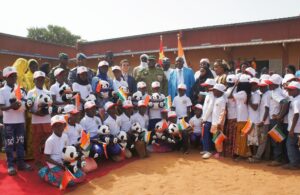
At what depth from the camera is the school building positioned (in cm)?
1570

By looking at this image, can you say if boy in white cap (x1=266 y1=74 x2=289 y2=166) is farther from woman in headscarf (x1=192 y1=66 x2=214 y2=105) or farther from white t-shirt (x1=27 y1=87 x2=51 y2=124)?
white t-shirt (x1=27 y1=87 x2=51 y2=124)

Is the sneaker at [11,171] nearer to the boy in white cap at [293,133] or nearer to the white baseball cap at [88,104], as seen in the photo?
the white baseball cap at [88,104]

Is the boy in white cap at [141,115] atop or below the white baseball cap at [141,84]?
below

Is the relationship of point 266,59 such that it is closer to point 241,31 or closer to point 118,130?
point 241,31

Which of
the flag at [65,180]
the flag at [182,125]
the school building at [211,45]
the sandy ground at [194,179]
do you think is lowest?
the sandy ground at [194,179]

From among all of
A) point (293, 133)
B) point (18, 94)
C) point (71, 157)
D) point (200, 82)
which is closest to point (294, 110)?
point (293, 133)

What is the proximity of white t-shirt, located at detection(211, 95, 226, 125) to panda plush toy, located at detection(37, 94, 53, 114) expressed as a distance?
136 inches

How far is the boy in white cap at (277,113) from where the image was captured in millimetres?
6287

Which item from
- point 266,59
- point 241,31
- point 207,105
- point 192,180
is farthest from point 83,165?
point 241,31

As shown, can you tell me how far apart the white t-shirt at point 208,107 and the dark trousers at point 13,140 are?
386cm

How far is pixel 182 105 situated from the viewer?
26.1ft

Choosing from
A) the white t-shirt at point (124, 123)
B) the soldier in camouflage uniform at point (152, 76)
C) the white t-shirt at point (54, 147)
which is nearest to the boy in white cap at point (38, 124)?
the white t-shirt at point (54, 147)

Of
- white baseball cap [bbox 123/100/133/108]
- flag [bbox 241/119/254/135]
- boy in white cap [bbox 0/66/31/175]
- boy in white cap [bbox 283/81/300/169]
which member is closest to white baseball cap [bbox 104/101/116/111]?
white baseball cap [bbox 123/100/133/108]

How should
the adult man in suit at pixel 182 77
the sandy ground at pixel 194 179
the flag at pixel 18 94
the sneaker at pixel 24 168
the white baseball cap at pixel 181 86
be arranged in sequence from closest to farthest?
the sandy ground at pixel 194 179, the flag at pixel 18 94, the sneaker at pixel 24 168, the white baseball cap at pixel 181 86, the adult man in suit at pixel 182 77
